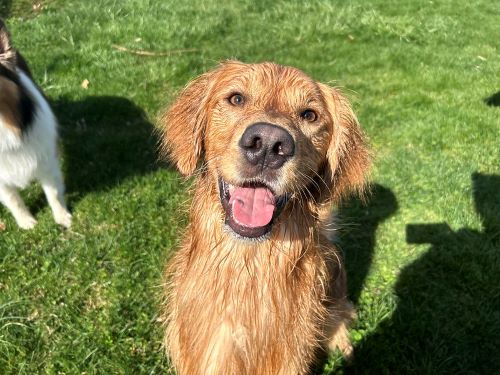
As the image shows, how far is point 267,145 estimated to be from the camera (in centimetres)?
201

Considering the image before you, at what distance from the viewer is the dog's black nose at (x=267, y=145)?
6.51 ft

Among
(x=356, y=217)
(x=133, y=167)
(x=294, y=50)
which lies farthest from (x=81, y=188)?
(x=294, y=50)

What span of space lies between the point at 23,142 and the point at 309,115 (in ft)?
8.01

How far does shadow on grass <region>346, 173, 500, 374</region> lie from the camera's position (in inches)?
132

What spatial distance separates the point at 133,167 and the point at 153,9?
4.78 meters

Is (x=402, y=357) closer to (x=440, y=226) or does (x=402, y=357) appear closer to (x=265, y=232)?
(x=440, y=226)

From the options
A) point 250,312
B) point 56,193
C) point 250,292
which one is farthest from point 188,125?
point 56,193

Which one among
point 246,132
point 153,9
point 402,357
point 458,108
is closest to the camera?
point 246,132

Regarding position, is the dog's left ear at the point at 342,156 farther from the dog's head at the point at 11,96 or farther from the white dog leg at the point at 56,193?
the white dog leg at the point at 56,193

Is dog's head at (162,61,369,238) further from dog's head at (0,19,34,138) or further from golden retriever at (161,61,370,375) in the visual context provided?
dog's head at (0,19,34,138)

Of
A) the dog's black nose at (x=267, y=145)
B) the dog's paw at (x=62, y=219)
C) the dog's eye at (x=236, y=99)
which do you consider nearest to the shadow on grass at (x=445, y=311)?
the dog's black nose at (x=267, y=145)

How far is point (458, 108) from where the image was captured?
6.27 m

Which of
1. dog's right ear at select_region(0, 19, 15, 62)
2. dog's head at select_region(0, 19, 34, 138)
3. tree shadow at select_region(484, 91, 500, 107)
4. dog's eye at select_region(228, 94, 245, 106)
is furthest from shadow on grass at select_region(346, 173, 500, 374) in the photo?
dog's right ear at select_region(0, 19, 15, 62)

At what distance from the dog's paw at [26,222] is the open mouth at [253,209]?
8.55 ft
